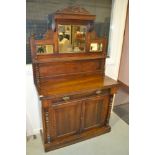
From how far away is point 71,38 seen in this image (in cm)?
194

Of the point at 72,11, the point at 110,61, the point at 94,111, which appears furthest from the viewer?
the point at 110,61

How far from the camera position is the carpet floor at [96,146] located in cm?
195

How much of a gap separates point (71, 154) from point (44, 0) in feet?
6.24

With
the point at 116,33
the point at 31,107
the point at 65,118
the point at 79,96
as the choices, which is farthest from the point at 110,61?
the point at 31,107

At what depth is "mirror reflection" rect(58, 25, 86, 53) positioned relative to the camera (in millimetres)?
1851

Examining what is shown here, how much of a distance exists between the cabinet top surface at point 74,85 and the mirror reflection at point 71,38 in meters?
0.38

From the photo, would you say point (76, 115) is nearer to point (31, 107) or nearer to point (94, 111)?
point (94, 111)

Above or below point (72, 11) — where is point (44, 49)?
below

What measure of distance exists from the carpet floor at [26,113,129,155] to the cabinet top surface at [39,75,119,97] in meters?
0.83

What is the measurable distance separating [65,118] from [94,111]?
0.42 meters

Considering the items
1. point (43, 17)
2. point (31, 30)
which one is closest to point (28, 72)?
point (31, 30)

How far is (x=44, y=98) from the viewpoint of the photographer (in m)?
1.57

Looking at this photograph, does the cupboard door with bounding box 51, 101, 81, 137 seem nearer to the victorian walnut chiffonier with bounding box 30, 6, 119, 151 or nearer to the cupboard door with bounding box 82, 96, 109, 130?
the victorian walnut chiffonier with bounding box 30, 6, 119, 151
